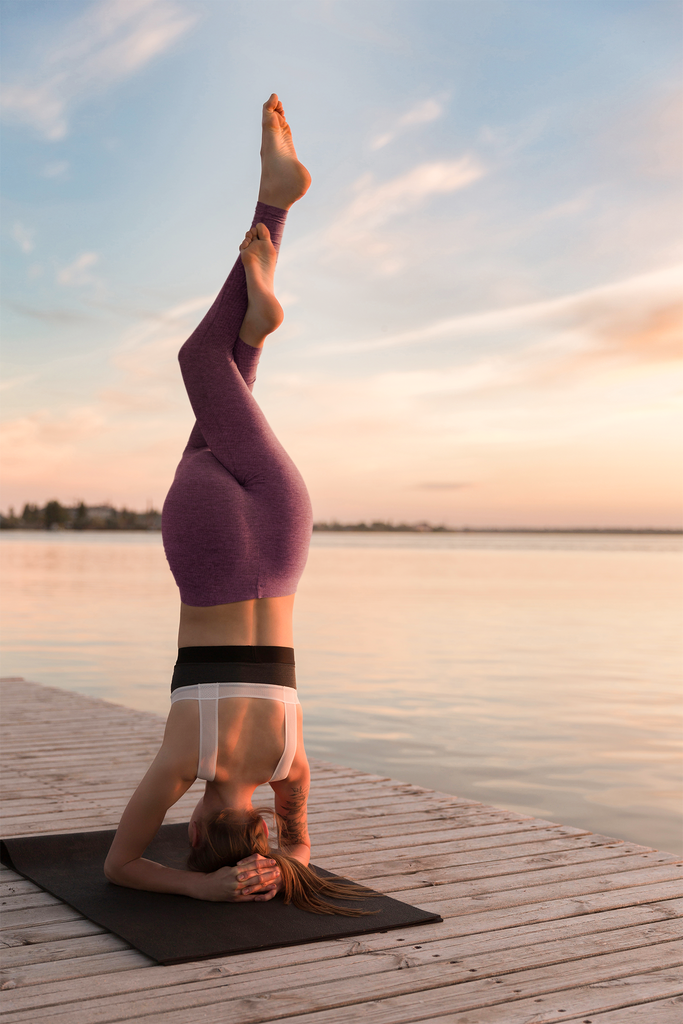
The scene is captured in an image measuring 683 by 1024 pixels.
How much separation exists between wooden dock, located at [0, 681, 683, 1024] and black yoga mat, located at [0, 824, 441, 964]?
0.04m

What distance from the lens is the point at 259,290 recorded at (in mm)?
2852

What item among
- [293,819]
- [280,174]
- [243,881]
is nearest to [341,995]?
[243,881]

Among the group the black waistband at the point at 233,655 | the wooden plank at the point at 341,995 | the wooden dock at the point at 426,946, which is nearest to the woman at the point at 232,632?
the black waistband at the point at 233,655

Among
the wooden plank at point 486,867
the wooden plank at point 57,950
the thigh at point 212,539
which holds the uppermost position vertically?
the thigh at point 212,539

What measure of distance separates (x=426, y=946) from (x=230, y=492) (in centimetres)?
142

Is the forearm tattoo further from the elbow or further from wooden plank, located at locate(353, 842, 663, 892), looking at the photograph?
the elbow

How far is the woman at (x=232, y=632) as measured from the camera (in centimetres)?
272

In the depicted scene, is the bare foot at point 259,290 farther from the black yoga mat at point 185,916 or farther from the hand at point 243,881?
the black yoga mat at point 185,916

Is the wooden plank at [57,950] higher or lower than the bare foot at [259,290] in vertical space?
lower

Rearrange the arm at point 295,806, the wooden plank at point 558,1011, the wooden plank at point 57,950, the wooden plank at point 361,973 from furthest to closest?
the arm at point 295,806
the wooden plank at point 57,950
the wooden plank at point 361,973
the wooden plank at point 558,1011

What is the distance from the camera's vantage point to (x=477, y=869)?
3.28 meters

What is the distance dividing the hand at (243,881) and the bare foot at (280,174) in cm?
210

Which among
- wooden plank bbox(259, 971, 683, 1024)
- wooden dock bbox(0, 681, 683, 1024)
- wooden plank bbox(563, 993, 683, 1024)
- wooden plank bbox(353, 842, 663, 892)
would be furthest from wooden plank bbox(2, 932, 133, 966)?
wooden plank bbox(563, 993, 683, 1024)

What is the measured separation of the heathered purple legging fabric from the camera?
2.76 m
